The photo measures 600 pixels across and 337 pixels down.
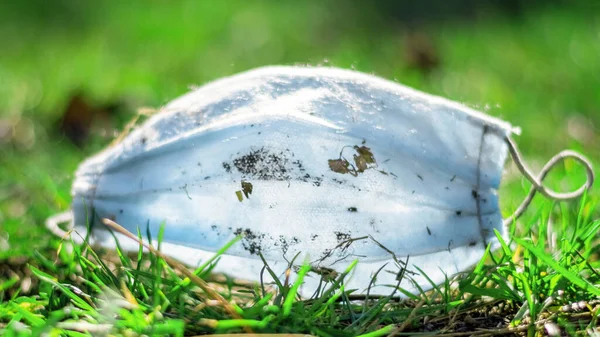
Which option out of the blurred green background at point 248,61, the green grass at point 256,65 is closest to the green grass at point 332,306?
the green grass at point 256,65

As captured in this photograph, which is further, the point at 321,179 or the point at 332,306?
the point at 321,179

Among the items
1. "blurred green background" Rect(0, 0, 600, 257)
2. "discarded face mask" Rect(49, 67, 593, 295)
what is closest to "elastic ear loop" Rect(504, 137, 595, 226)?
"discarded face mask" Rect(49, 67, 593, 295)

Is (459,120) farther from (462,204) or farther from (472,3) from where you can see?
(472,3)

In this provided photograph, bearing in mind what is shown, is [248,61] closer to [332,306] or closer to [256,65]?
[256,65]

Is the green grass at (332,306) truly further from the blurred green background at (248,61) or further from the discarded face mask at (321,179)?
the blurred green background at (248,61)

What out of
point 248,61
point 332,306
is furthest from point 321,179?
point 248,61

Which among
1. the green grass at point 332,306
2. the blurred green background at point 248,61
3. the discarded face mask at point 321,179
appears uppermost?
the blurred green background at point 248,61
